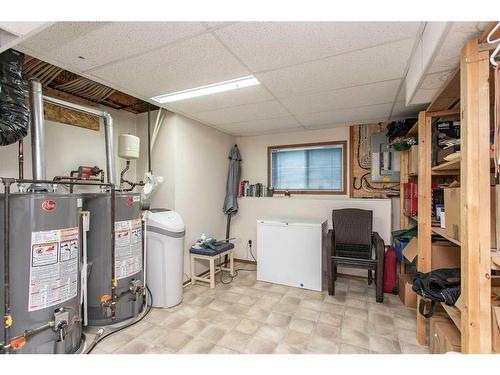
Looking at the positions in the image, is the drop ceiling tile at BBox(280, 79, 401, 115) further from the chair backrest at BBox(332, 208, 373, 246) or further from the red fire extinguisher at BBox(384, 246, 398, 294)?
the red fire extinguisher at BBox(384, 246, 398, 294)

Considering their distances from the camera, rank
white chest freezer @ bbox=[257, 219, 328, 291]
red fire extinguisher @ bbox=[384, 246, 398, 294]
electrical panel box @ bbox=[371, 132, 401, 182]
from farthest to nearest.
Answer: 1. electrical panel box @ bbox=[371, 132, 401, 182]
2. white chest freezer @ bbox=[257, 219, 328, 291]
3. red fire extinguisher @ bbox=[384, 246, 398, 294]

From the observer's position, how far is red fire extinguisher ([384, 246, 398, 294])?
2.82 meters

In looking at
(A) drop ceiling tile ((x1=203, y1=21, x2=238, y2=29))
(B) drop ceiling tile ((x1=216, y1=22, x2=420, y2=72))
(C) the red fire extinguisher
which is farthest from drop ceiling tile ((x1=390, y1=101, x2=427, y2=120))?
(A) drop ceiling tile ((x1=203, y1=21, x2=238, y2=29))

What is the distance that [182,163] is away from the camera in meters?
3.06

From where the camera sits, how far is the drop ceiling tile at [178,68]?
1562mm

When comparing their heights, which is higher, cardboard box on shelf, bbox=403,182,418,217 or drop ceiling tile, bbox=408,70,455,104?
drop ceiling tile, bbox=408,70,455,104

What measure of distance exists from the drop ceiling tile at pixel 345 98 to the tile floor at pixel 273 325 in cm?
221

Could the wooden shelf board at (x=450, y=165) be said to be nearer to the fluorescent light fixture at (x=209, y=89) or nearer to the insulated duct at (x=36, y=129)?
the fluorescent light fixture at (x=209, y=89)

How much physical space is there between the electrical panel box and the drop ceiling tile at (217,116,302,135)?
1115mm

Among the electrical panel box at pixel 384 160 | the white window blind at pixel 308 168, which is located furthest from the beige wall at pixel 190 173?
the electrical panel box at pixel 384 160
